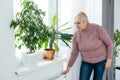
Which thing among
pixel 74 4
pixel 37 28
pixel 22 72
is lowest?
pixel 22 72

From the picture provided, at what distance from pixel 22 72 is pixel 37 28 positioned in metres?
0.49

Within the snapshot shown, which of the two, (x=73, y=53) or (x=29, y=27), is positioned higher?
(x=29, y=27)

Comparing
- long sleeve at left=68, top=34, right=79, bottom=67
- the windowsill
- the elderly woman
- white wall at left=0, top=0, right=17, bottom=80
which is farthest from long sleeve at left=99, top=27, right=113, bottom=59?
white wall at left=0, top=0, right=17, bottom=80

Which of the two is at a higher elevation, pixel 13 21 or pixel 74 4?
pixel 74 4

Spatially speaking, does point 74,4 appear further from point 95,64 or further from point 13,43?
point 13,43

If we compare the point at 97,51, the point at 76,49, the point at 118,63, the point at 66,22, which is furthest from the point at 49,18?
the point at 118,63

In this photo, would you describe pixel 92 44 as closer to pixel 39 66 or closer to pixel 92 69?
pixel 92 69

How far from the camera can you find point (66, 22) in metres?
2.93

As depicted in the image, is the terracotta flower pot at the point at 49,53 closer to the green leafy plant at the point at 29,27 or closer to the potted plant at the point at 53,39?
the potted plant at the point at 53,39

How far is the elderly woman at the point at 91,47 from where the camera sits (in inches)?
106

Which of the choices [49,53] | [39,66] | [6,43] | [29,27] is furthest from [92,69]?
[6,43]

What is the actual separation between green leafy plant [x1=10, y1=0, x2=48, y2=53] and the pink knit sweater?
0.61m

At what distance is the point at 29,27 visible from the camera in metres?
2.18

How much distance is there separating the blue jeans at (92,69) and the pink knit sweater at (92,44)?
71 millimetres
